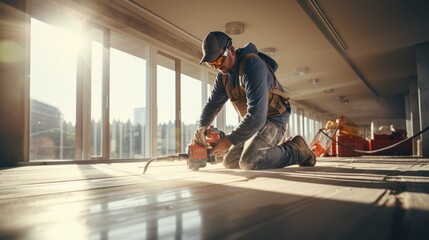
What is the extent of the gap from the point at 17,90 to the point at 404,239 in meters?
4.19

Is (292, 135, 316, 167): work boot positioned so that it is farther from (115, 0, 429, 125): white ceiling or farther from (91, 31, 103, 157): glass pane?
(91, 31, 103, 157): glass pane

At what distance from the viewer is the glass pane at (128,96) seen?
Result: 5.63 metres

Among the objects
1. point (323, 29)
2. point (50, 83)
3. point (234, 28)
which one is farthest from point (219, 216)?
point (323, 29)

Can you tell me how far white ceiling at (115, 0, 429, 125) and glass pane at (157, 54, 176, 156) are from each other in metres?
0.78

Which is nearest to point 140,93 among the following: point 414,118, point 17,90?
point 17,90

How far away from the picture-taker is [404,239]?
488 millimetres

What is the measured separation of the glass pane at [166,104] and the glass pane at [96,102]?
1474 mm

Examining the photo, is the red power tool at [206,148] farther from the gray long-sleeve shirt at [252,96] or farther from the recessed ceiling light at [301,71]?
the recessed ceiling light at [301,71]

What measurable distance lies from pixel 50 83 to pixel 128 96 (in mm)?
1921

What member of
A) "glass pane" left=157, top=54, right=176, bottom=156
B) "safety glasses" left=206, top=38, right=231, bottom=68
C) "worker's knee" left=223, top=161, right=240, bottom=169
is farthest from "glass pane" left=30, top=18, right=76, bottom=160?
"safety glasses" left=206, top=38, right=231, bottom=68

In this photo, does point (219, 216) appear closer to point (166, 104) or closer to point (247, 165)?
point (247, 165)

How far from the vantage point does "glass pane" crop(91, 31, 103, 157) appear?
15.6 feet

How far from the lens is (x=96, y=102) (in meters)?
4.86

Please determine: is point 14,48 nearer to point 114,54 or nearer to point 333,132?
point 114,54
